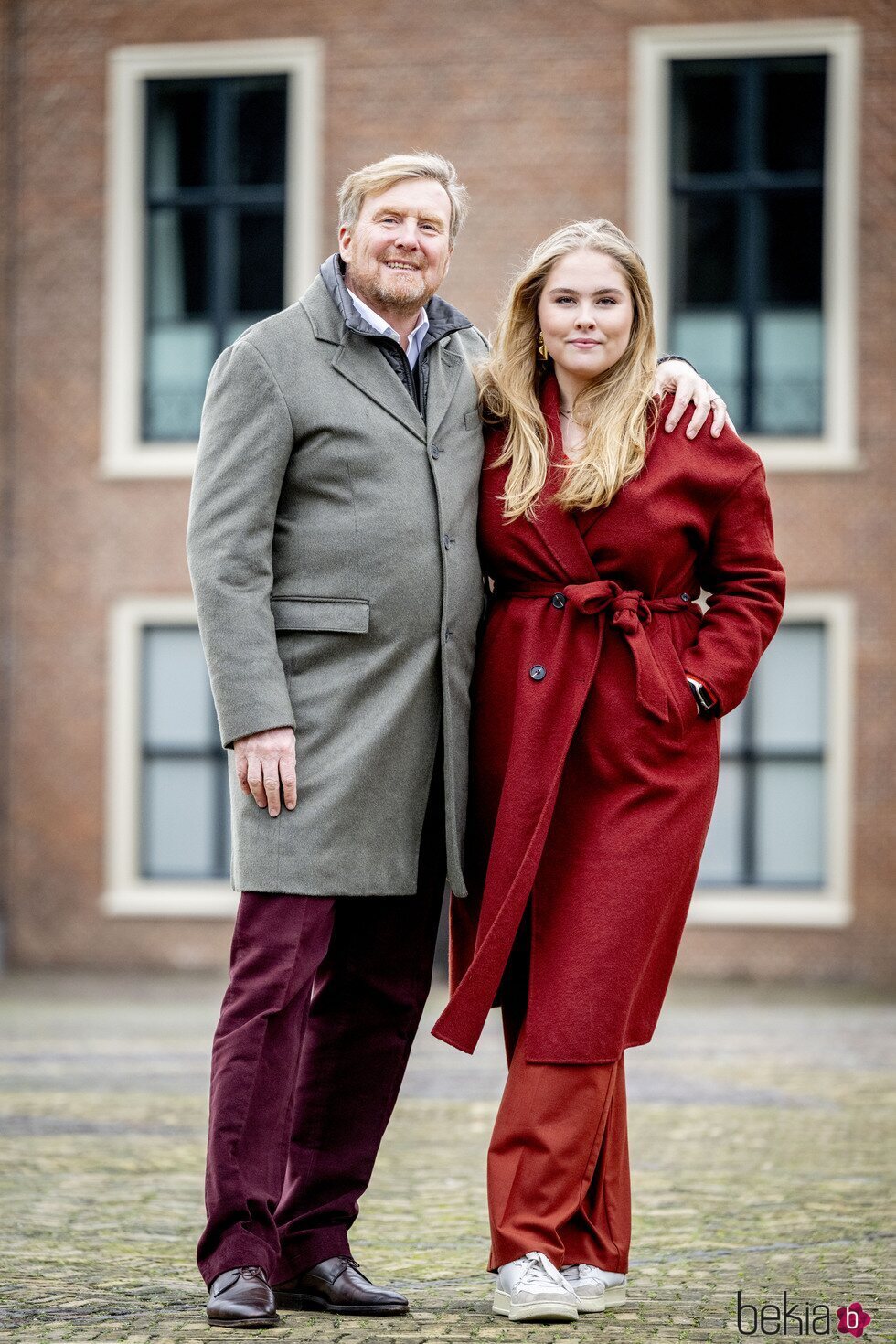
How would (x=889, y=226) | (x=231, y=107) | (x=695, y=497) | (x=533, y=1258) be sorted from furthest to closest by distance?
(x=231, y=107)
(x=889, y=226)
(x=695, y=497)
(x=533, y=1258)

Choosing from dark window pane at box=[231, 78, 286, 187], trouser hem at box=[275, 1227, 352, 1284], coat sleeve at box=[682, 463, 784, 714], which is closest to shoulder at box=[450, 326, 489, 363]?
coat sleeve at box=[682, 463, 784, 714]

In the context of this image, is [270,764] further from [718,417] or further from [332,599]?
[718,417]

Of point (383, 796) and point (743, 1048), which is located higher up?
point (383, 796)

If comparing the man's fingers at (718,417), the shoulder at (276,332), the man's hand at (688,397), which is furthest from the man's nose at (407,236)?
the man's fingers at (718,417)

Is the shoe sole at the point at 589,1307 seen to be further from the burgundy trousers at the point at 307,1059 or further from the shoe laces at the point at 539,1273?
the burgundy trousers at the point at 307,1059

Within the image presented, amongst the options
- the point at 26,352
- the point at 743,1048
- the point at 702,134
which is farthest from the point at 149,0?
the point at 743,1048

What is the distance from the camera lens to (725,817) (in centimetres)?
1463

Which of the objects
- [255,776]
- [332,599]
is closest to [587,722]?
[332,599]

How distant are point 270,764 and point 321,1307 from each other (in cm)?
102

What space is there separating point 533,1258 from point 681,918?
0.74 metres

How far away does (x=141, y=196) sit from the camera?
605 inches

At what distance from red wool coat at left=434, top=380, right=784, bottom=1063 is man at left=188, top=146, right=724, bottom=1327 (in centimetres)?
9

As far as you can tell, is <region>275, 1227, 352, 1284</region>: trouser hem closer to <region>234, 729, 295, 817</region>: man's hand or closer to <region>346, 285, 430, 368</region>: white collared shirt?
<region>234, 729, 295, 817</region>: man's hand

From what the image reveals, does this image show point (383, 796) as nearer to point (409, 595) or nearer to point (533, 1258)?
point (409, 595)
